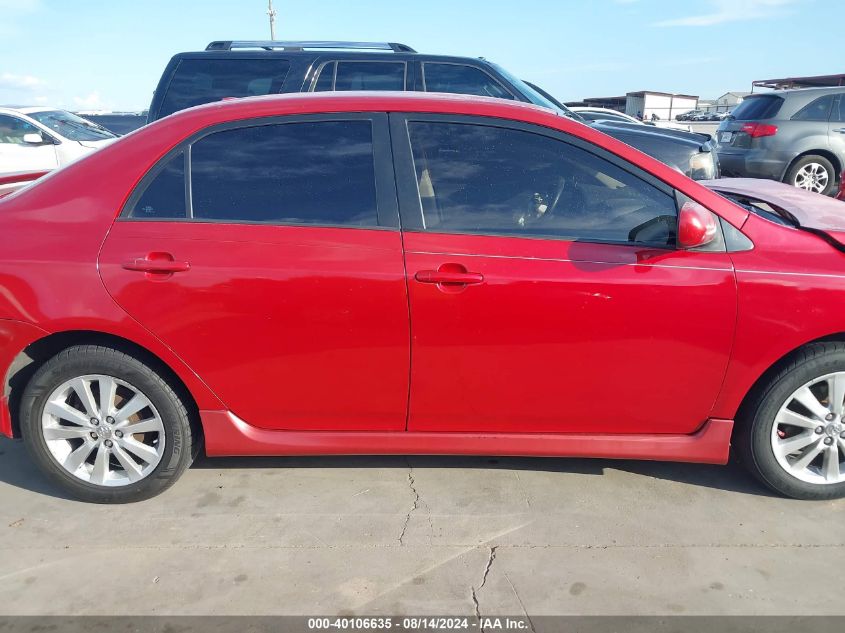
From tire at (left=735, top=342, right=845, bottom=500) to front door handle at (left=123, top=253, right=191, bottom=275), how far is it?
2.45 m

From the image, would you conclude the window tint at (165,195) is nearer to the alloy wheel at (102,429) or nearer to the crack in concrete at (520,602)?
the alloy wheel at (102,429)

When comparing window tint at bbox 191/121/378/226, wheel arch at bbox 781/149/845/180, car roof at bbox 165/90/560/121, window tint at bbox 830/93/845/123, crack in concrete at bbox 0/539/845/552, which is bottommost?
crack in concrete at bbox 0/539/845/552

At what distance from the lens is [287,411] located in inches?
116

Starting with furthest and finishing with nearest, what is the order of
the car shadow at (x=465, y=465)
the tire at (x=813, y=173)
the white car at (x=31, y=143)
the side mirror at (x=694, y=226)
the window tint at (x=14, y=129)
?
the window tint at (x=14, y=129) → the white car at (x=31, y=143) → the tire at (x=813, y=173) → the car shadow at (x=465, y=465) → the side mirror at (x=694, y=226)

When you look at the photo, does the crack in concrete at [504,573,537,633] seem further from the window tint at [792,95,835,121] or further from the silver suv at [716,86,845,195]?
the window tint at [792,95,835,121]

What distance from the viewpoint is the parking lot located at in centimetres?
247

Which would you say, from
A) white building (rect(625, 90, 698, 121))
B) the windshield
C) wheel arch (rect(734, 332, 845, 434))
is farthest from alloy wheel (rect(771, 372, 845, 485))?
white building (rect(625, 90, 698, 121))

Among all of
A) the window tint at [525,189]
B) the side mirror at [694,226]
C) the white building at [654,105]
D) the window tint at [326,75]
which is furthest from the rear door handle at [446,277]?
the white building at [654,105]

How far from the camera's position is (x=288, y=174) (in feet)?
9.41

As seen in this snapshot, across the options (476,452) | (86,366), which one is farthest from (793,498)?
(86,366)

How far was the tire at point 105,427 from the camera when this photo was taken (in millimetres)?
2881

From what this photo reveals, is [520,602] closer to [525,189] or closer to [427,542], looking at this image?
[427,542]

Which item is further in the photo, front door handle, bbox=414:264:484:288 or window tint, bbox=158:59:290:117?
window tint, bbox=158:59:290:117

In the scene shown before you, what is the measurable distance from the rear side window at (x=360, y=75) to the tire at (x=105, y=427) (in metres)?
4.03
